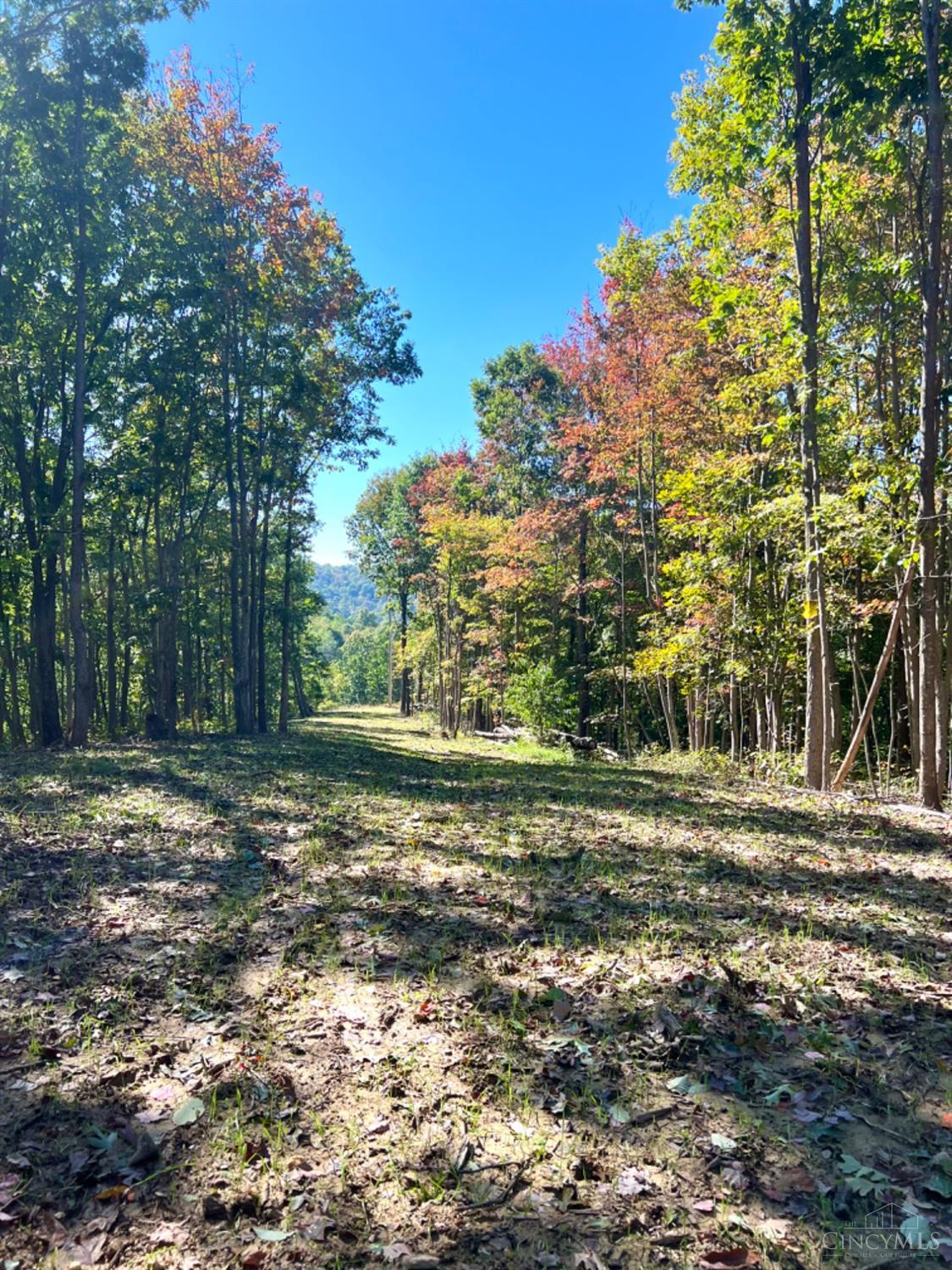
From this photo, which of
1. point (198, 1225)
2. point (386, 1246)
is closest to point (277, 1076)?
point (198, 1225)

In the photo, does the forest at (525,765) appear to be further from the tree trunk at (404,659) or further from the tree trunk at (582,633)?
the tree trunk at (404,659)

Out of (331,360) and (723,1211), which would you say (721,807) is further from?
(331,360)

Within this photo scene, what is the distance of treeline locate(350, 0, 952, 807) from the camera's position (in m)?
7.11

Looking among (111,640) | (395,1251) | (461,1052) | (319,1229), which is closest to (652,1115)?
(461,1052)

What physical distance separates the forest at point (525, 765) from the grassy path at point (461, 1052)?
0.02m

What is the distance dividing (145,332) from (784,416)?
13.1m

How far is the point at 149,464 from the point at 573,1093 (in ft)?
55.5

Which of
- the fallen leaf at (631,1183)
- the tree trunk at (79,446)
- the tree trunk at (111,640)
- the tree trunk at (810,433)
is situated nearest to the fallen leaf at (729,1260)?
the fallen leaf at (631,1183)

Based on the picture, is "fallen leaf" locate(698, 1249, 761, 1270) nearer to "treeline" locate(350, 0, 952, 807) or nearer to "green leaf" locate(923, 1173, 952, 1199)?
"green leaf" locate(923, 1173, 952, 1199)

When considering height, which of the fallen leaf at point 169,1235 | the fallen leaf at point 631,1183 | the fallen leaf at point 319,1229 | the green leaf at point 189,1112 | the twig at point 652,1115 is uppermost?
the green leaf at point 189,1112

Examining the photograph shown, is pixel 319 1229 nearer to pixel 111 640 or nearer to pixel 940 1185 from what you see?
pixel 940 1185

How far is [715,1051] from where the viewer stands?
2607mm

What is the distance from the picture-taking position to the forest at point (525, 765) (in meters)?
2.02

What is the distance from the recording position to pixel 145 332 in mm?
14086
